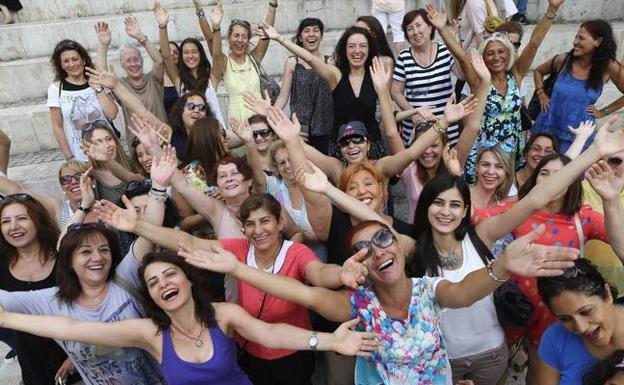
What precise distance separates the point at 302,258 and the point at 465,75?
2.77m

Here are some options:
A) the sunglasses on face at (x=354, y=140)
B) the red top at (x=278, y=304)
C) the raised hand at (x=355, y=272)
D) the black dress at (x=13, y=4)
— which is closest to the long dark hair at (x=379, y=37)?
the sunglasses on face at (x=354, y=140)

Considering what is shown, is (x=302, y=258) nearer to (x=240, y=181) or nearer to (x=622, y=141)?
(x=240, y=181)

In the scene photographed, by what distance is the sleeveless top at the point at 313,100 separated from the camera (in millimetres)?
4980

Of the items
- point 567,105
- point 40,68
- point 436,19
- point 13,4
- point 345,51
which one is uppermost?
point 13,4

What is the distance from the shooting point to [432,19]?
459cm

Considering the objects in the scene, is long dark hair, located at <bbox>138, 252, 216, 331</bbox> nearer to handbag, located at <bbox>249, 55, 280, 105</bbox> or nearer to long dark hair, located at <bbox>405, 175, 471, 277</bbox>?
long dark hair, located at <bbox>405, 175, 471, 277</bbox>

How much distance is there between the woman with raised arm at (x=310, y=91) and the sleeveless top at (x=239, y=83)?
43cm

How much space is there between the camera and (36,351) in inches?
116

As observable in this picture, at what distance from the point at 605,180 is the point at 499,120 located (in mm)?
1828

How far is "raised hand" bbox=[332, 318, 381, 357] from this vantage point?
2229mm

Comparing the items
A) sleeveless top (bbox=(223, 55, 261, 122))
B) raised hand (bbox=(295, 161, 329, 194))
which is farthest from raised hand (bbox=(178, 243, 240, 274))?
sleeveless top (bbox=(223, 55, 261, 122))

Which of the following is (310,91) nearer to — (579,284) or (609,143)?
(609,143)

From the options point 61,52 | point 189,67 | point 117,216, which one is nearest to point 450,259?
point 117,216

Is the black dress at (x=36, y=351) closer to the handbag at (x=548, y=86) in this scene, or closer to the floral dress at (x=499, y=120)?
the floral dress at (x=499, y=120)
